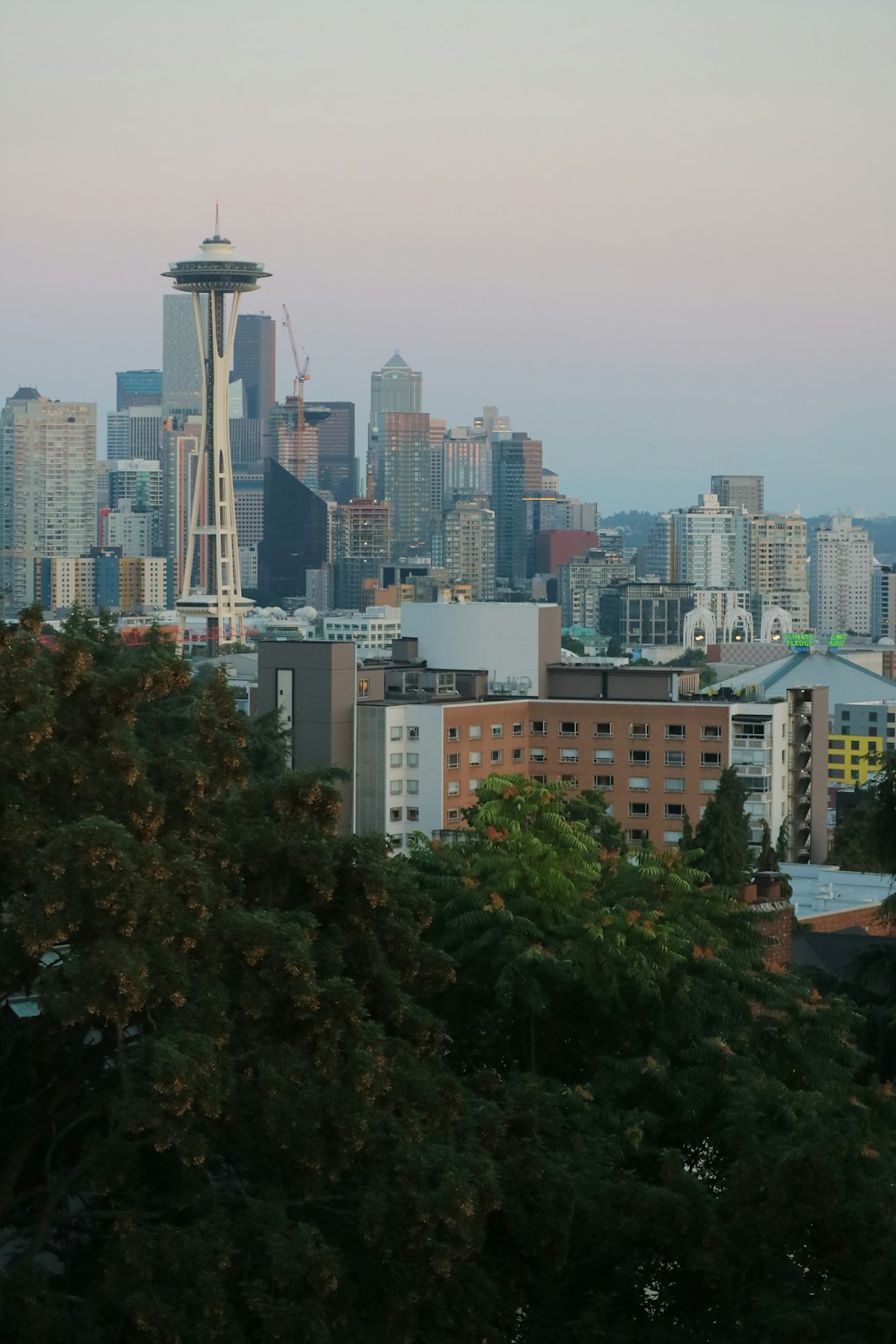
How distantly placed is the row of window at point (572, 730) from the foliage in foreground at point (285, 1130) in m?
48.8

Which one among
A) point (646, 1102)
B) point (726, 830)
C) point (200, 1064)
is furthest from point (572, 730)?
point (200, 1064)

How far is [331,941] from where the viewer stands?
50.5 ft

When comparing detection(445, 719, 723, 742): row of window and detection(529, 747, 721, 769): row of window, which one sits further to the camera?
detection(529, 747, 721, 769): row of window

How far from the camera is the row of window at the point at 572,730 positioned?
66000mm

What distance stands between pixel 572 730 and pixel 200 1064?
2155 inches

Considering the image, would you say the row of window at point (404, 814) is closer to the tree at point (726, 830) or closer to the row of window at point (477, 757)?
the row of window at point (477, 757)

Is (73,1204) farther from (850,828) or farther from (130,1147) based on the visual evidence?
(850,828)

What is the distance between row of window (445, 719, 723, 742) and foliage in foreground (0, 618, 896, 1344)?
4884 centimetres

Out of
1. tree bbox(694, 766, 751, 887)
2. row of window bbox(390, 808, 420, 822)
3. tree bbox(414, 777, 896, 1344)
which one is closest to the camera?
tree bbox(414, 777, 896, 1344)

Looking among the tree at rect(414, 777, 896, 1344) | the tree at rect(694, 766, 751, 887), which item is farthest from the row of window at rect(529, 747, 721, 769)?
the tree at rect(414, 777, 896, 1344)

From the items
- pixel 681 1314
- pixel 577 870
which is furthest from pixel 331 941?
pixel 577 870

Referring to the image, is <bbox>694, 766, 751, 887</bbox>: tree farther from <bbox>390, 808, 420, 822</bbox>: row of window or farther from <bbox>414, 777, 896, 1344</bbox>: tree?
<bbox>414, 777, 896, 1344</bbox>: tree

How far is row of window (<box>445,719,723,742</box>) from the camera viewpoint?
217ft

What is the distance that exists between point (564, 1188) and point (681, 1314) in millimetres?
1227
